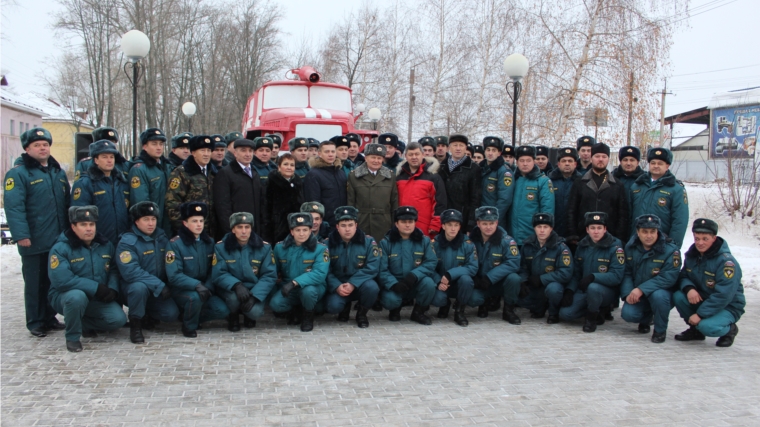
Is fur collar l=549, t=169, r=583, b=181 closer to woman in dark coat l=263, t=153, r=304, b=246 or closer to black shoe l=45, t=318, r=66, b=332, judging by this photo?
woman in dark coat l=263, t=153, r=304, b=246

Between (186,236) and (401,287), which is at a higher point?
(186,236)

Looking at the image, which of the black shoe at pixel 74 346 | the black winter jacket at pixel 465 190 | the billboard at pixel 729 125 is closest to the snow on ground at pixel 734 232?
the black winter jacket at pixel 465 190

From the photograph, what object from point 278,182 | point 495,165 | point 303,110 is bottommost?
point 278,182

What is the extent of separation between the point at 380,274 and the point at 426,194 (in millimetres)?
1153

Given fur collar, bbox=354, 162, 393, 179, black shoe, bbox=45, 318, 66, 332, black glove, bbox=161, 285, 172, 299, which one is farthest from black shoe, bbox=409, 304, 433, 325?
black shoe, bbox=45, 318, 66, 332

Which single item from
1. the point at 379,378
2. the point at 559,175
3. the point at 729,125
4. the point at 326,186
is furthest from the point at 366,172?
the point at 729,125

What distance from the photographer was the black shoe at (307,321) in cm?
590

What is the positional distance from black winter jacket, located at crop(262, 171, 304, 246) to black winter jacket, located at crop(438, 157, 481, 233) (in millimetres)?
1825

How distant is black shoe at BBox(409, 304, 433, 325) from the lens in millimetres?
6270

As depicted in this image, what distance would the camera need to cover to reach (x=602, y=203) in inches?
263

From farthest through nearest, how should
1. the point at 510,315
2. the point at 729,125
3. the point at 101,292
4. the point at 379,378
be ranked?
the point at 729,125 → the point at 510,315 → the point at 101,292 → the point at 379,378

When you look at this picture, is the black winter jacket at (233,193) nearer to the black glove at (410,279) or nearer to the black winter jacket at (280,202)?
the black winter jacket at (280,202)

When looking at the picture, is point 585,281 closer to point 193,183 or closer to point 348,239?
point 348,239

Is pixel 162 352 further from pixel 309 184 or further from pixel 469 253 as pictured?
pixel 469 253
